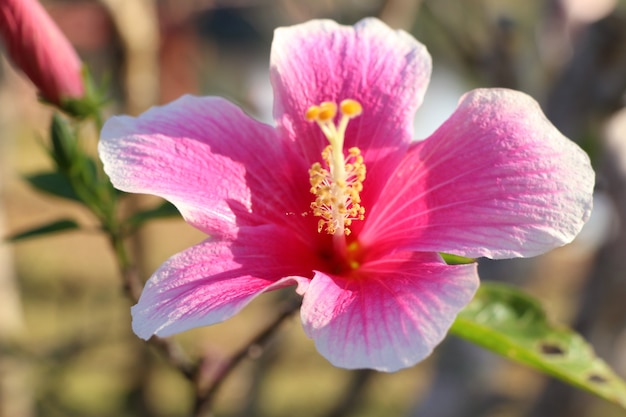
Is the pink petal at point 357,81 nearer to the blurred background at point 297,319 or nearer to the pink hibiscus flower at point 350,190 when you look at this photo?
the pink hibiscus flower at point 350,190

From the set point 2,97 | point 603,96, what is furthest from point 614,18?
point 2,97

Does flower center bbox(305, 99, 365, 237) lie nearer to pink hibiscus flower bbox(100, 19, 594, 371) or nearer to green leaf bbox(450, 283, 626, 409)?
pink hibiscus flower bbox(100, 19, 594, 371)

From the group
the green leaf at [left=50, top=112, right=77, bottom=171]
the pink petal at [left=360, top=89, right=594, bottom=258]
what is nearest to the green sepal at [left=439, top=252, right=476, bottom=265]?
the pink petal at [left=360, top=89, right=594, bottom=258]

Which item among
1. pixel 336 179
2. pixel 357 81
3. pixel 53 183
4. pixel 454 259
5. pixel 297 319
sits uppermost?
pixel 357 81

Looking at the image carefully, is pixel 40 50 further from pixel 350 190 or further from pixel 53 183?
pixel 350 190

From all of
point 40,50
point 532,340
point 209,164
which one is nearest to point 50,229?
point 40,50

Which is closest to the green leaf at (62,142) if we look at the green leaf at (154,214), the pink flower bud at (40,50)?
the pink flower bud at (40,50)
